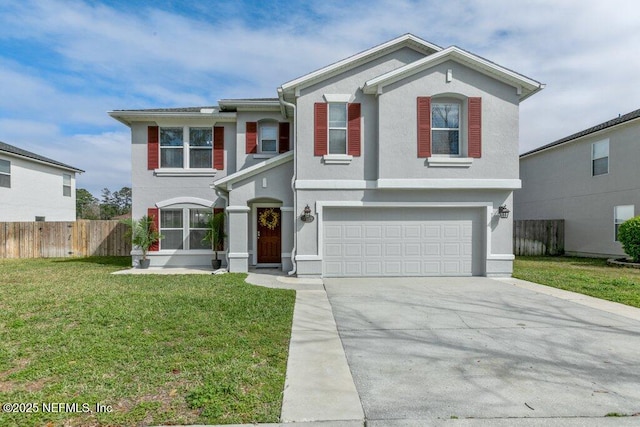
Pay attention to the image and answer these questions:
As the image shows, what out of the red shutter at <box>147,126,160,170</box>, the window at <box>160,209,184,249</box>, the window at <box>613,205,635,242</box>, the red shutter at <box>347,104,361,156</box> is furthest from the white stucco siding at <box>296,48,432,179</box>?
the window at <box>613,205,635,242</box>

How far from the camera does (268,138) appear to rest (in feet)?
40.0

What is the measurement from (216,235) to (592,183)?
16499mm

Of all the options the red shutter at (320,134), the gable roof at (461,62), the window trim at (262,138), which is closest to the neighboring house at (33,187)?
the window trim at (262,138)

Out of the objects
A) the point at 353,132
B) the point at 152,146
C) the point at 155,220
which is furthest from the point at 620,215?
the point at 152,146

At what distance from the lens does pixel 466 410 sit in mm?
2959

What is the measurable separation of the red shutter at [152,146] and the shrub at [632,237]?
17350 millimetres

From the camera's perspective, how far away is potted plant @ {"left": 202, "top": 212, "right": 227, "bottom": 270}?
11305mm

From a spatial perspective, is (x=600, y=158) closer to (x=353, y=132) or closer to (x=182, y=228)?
(x=353, y=132)

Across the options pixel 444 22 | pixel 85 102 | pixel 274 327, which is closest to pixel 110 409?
pixel 274 327

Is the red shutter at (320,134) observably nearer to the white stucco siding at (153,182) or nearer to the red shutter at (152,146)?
the white stucco siding at (153,182)

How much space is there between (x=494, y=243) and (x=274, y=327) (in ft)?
25.2

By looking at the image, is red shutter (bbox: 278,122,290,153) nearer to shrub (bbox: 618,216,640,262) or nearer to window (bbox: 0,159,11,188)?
Result: shrub (bbox: 618,216,640,262)

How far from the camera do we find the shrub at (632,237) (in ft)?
38.8

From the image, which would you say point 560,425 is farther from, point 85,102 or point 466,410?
point 85,102
